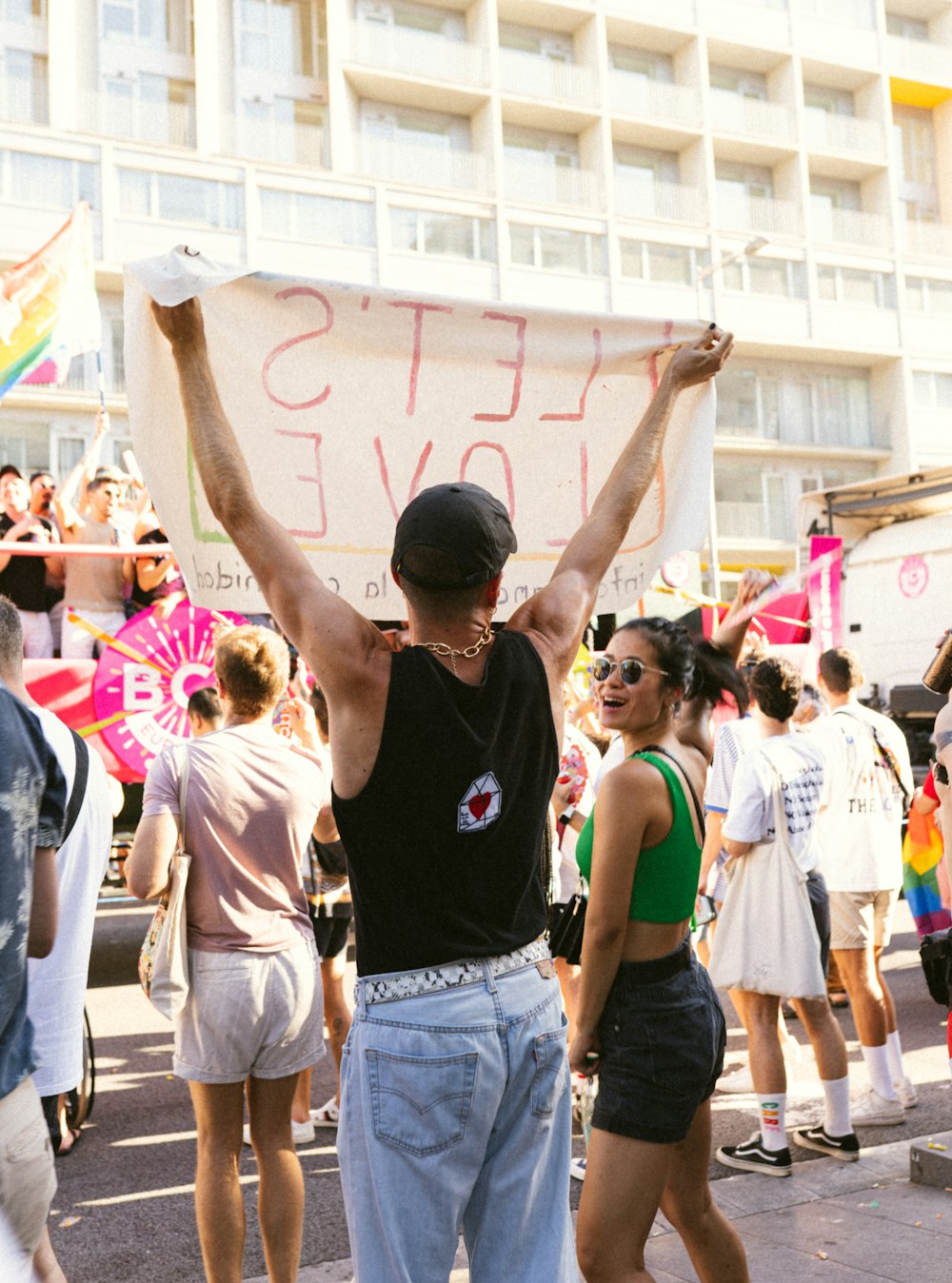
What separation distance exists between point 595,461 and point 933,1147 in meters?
3.02

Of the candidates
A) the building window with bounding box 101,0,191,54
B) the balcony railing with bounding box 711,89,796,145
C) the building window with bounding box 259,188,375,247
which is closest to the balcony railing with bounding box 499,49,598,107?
the balcony railing with bounding box 711,89,796,145

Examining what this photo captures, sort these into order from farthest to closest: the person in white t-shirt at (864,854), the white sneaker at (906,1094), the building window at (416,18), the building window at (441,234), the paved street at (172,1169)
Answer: the building window at (416,18)
the building window at (441,234)
the white sneaker at (906,1094)
the person in white t-shirt at (864,854)
the paved street at (172,1169)

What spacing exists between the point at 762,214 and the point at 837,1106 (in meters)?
38.0

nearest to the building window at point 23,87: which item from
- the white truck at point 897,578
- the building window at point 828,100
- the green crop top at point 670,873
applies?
the building window at point 828,100

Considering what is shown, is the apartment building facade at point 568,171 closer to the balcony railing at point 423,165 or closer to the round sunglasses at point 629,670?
the balcony railing at point 423,165

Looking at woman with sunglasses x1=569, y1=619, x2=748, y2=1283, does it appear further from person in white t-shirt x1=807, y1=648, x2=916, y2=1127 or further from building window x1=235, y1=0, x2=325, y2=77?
building window x1=235, y1=0, x2=325, y2=77

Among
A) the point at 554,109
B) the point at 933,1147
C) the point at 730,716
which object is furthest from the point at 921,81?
the point at 933,1147

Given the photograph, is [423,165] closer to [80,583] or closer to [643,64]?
[643,64]

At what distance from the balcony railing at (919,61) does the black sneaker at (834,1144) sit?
42759 mm

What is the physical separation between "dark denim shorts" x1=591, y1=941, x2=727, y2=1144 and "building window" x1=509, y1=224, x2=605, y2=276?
3371cm

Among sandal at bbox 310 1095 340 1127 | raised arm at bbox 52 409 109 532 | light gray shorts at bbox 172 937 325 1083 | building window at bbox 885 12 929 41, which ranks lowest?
sandal at bbox 310 1095 340 1127

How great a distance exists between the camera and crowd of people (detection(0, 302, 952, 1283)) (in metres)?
2.08

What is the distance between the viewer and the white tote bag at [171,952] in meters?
3.51

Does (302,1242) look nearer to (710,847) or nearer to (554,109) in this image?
(710,847)
